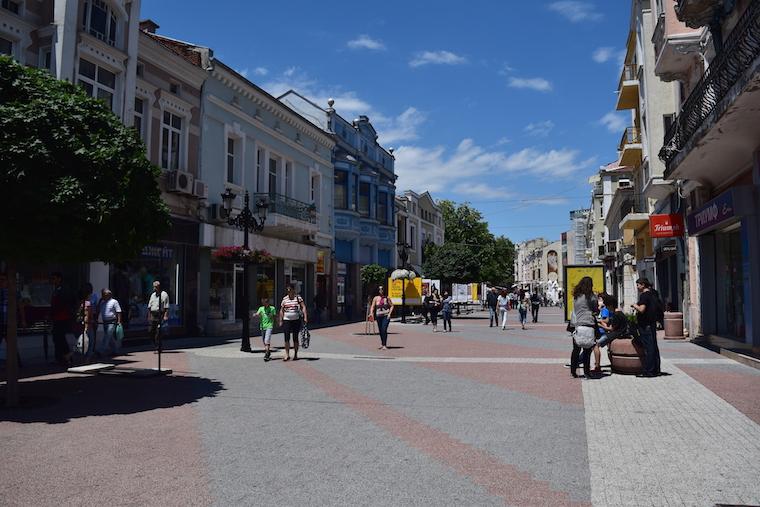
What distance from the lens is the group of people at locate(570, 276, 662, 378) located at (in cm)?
1051

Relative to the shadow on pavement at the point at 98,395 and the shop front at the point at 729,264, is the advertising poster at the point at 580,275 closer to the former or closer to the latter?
the shop front at the point at 729,264

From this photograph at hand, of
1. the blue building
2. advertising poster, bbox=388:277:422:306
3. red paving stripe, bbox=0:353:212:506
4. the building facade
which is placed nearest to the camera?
red paving stripe, bbox=0:353:212:506

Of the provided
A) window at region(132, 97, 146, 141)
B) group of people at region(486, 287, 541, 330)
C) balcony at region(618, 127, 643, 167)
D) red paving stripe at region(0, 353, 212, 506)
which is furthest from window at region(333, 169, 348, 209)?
red paving stripe at region(0, 353, 212, 506)

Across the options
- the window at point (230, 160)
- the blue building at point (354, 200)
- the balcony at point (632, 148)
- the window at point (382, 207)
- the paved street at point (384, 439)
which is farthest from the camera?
the window at point (382, 207)

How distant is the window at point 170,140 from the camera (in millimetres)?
19344

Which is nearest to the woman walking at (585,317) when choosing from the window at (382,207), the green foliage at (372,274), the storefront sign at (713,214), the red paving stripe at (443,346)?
the red paving stripe at (443,346)

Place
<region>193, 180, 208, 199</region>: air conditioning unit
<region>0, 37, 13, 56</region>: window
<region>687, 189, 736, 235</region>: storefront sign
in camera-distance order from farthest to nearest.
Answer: <region>193, 180, 208, 199</region>: air conditioning unit → <region>0, 37, 13, 56</region>: window → <region>687, 189, 736, 235</region>: storefront sign

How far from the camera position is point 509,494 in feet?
14.9

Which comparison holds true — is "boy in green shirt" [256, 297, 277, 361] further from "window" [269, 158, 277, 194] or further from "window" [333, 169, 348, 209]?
"window" [333, 169, 348, 209]

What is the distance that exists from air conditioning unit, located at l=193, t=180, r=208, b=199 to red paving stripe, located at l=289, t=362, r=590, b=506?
1308cm

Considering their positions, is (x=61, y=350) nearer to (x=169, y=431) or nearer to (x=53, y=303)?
(x=53, y=303)

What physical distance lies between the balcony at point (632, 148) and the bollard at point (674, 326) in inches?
455

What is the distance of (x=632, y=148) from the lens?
28.1 m

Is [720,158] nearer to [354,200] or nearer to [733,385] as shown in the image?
[733,385]
